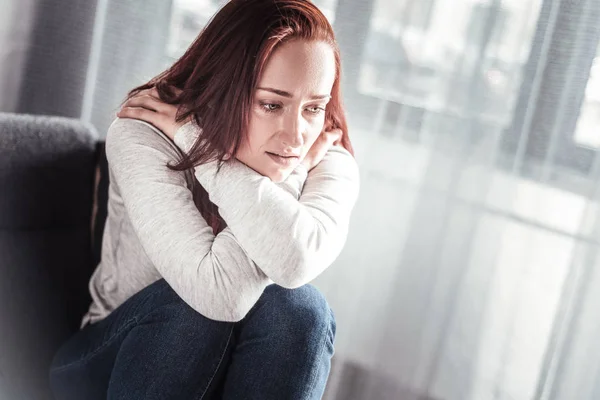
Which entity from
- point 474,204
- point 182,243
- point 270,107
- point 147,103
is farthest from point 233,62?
point 474,204

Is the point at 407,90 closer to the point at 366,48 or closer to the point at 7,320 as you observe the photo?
the point at 366,48

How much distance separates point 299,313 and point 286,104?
0.33 meters

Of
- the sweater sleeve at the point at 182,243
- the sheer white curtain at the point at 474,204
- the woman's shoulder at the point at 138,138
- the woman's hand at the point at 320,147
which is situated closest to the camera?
the sweater sleeve at the point at 182,243

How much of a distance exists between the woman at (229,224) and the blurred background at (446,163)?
0.42 m

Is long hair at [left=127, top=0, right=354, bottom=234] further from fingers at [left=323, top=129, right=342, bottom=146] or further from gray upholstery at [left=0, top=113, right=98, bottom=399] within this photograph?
gray upholstery at [left=0, top=113, right=98, bottom=399]

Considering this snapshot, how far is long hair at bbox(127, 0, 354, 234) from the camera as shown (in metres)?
1.17

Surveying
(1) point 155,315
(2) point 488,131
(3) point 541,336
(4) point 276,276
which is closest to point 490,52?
(2) point 488,131

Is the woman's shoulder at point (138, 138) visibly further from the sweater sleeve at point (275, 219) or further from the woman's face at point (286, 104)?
the woman's face at point (286, 104)

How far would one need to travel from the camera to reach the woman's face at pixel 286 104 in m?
1.17

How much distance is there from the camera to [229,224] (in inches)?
45.6

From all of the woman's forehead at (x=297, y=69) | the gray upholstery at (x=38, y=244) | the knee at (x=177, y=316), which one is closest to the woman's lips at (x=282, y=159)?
the woman's forehead at (x=297, y=69)

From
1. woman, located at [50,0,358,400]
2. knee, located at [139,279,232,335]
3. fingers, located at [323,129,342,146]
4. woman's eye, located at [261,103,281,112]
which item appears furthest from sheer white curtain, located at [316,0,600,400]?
knee, located at [139,279,232,335]

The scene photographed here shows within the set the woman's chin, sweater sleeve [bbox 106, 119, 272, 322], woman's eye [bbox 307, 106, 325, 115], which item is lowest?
sweater sleeve [bbox 106, 119, 272, 322]

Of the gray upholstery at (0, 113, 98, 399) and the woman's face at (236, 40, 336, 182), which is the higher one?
the woman's face at (236, 40, 336, 182)
